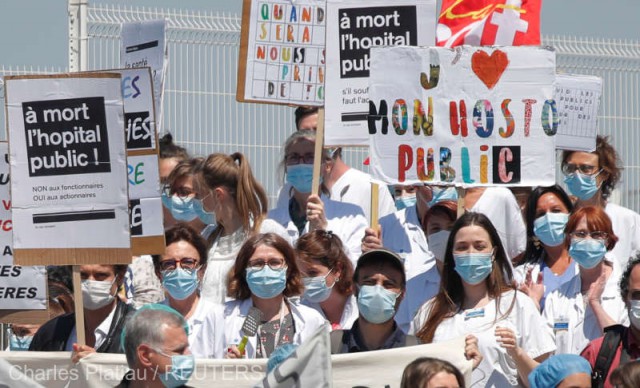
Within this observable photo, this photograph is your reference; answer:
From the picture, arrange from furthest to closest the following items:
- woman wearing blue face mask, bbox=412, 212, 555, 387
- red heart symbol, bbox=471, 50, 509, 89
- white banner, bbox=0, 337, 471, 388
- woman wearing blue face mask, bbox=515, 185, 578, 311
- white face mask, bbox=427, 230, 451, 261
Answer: woman wearing blue face mask, bbox=515, 185, 578, 311
white face mask, bbox=427, 230, 451, 261
red heart symbol, bbox=471, 50, 509, 89
woman wearing blue face mask, bbox=412, 212, 555, 387
white banner, bbox=0, 337, 471, 388

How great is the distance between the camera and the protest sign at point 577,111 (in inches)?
469

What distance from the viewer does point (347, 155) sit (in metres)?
15.8

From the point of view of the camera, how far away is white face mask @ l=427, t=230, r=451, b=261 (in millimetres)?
9875

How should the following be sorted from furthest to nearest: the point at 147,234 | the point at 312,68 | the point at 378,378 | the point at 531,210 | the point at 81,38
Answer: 1. the point at 81,38
2. the point at 312,68
3. the point at 531,210
4. the point at 147,234
5. the point at 378,378

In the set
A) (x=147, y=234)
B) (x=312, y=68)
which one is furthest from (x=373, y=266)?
(x=312, y=68)

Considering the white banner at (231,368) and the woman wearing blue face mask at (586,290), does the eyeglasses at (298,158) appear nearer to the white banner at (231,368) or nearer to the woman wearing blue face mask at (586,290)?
the woman wearing blue face mask at (586,290)

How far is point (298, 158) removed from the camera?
10789 millimetres

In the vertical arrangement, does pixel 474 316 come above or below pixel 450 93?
below

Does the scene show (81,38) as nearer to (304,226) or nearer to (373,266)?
(304,226)

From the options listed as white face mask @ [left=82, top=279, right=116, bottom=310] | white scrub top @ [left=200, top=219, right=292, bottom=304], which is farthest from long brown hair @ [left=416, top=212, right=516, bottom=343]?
white face mask @ [left=82, top=279, right=116, bottom=310]

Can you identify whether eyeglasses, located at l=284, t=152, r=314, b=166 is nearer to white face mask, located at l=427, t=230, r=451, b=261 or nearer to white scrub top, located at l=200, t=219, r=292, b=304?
white scrub top, located at l=200, t=219, r=292, b=304

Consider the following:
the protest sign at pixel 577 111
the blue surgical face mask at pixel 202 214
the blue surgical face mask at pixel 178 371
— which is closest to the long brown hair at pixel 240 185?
the blue surgical face mask at pixel 202 214

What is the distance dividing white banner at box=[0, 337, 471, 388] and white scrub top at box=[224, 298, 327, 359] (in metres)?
0.42

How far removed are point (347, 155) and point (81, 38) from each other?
9.11 ft
